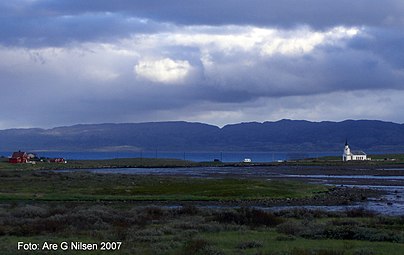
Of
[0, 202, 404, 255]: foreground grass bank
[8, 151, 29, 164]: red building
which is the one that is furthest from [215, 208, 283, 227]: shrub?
[8, 151, 29, 164]: red building

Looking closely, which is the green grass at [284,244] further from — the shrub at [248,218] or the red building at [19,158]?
the red building at [19,158]

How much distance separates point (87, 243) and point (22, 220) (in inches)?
335

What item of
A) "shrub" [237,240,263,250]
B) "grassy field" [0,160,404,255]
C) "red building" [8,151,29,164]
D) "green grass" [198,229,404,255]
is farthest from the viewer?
"red building" [8,151,29,164]

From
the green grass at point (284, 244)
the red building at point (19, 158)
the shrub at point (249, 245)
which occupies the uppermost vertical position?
the red building at point (19, 158)

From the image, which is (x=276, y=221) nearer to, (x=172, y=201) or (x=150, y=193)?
(x=172, y=201)

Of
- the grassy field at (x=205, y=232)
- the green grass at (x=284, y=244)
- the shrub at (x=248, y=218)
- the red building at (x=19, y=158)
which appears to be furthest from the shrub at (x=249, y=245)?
the red building at (x=19, y=158)

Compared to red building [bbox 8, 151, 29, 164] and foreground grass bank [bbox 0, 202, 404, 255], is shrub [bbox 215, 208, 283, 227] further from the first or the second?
red building [bbox 8, 151, 29, 164]

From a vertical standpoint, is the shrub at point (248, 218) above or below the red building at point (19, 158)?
below

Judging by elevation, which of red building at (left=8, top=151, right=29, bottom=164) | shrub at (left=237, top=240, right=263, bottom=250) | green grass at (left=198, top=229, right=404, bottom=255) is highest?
red building at (left=8, top=151, right=29, bottom=164)

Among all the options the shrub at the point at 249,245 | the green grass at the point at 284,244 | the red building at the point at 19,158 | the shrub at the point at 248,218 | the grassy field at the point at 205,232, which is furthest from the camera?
the red building at the point at 19,158

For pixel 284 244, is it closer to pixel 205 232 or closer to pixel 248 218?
pixel 205 232

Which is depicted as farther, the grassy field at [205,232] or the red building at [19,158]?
the red building at [19,158]

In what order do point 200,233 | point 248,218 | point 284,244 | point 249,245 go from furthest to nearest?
point 248,218
point 200,233
point 284,244
point 249,245

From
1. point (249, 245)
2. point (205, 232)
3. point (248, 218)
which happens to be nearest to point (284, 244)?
point (249, 245)
